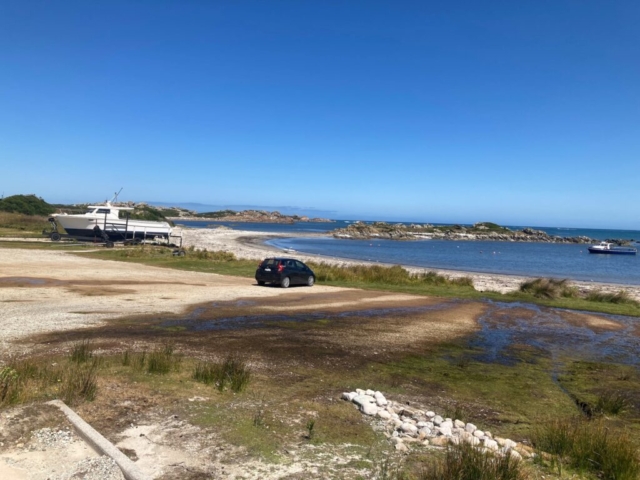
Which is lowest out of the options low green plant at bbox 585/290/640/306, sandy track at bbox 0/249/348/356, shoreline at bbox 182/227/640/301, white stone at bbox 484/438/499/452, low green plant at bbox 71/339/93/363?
shoreline at bbox 182/227/640/301

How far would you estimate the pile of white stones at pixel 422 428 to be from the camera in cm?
654

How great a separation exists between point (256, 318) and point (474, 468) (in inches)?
463

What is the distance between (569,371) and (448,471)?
27.1ft

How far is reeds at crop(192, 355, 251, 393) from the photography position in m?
8.45

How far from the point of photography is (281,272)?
26.2 meters

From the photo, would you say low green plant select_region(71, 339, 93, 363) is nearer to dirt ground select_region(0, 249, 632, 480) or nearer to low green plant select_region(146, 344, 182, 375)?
dirt ground select_region(0, 249, 632, 480)

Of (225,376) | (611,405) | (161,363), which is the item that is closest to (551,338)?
(611,405)

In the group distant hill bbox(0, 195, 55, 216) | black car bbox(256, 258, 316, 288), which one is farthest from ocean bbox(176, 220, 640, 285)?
distant hill bbox(0, 195, 55, 216)

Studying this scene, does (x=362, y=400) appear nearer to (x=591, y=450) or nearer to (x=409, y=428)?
(x=409, y=428)

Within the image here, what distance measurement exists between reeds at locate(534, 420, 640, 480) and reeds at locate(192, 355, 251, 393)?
4437mm

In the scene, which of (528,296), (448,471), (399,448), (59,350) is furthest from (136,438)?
(528,296)

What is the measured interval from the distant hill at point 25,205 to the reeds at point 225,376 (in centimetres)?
8705

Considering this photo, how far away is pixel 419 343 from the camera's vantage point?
13992mm

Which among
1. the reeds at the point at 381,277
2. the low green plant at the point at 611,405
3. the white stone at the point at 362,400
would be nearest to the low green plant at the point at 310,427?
the white stone at the point at 362,400
